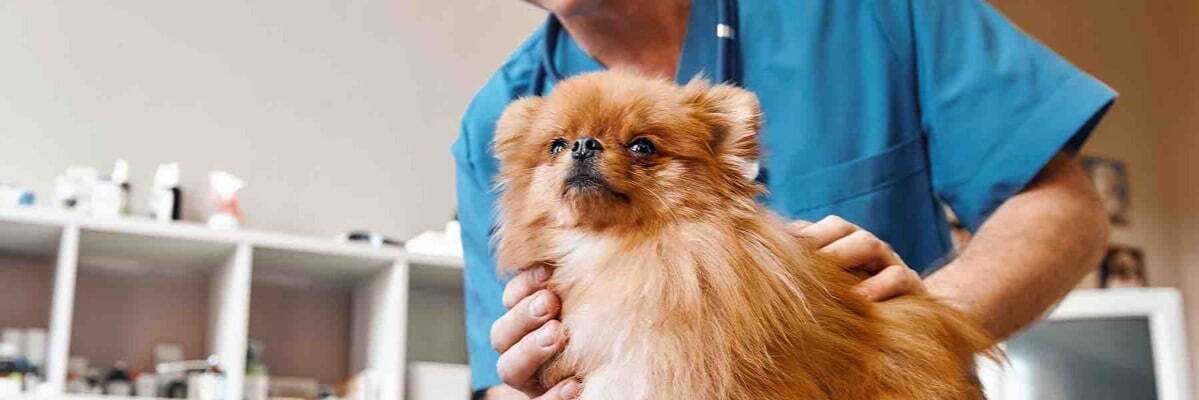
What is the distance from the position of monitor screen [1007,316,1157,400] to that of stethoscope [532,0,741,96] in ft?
5.91

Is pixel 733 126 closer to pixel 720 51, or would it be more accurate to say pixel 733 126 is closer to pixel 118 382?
pixel 720 51

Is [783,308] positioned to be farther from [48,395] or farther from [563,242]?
[48,395]

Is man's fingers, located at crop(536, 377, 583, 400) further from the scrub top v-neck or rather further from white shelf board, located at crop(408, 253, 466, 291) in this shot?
white shelf board, located at crop(408, 253, 466, 291)

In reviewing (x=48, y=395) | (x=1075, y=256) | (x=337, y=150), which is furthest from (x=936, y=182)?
(x=337, y=150)

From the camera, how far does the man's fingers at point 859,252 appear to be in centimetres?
80

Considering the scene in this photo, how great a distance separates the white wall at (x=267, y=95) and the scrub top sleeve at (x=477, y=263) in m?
1.55

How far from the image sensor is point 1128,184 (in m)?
4.59

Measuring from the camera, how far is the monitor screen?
2719 millimetres

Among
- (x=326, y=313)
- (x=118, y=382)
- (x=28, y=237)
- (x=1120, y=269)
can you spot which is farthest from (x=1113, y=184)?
(x=28, y=237)

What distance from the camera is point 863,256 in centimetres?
81

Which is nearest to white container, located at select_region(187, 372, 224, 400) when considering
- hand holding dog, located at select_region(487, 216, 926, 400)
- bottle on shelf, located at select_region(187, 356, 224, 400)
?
bottle on shelf, located at select_region(187, 356, 224, 400)

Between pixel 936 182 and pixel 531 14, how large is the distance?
87.3 inches

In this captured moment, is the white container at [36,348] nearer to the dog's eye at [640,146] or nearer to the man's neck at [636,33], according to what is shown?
the man's neck at [636,33]

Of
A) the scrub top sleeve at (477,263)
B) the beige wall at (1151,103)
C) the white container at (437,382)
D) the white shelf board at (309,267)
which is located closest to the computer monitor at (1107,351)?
the white container at (437,382)
